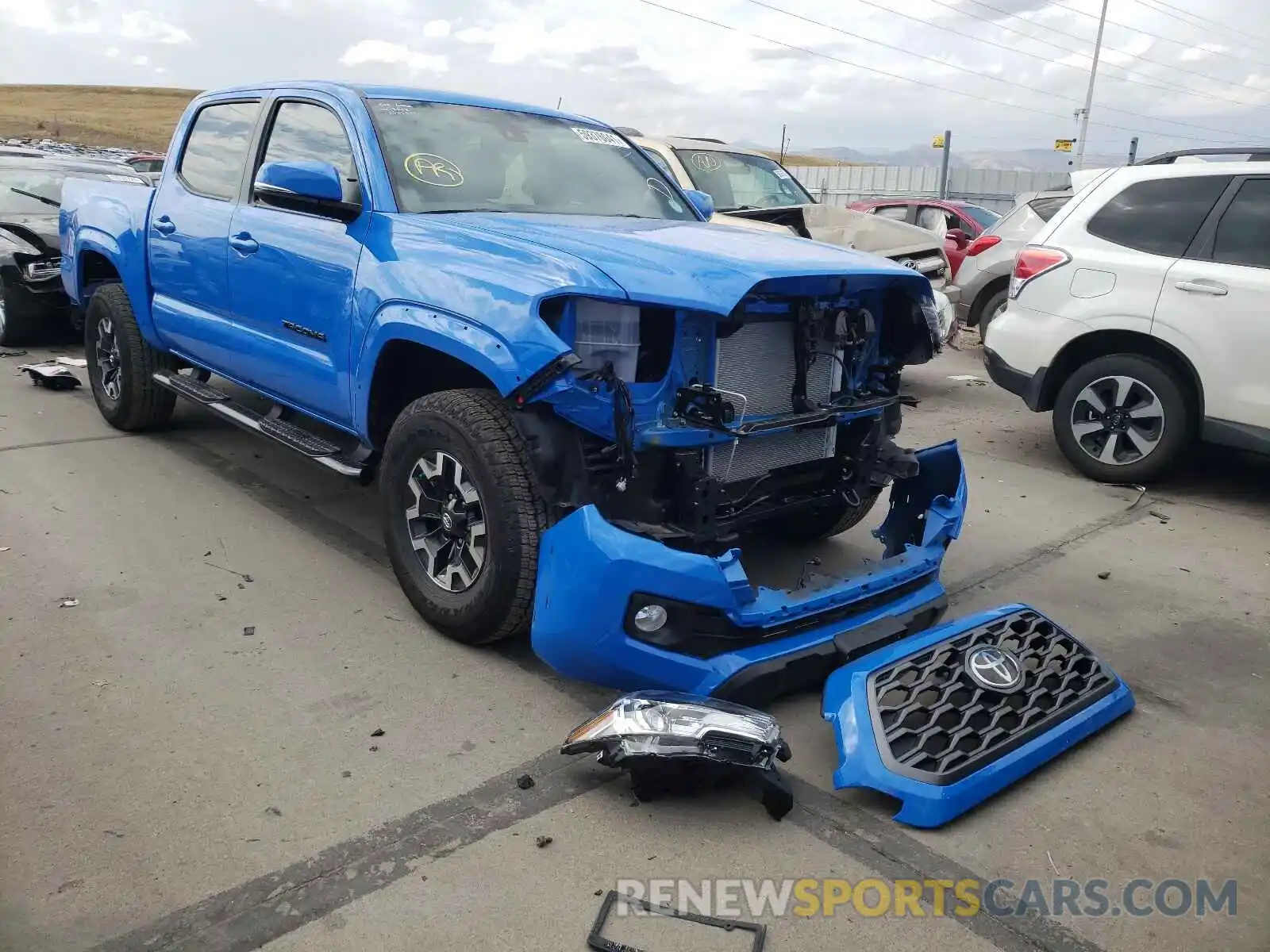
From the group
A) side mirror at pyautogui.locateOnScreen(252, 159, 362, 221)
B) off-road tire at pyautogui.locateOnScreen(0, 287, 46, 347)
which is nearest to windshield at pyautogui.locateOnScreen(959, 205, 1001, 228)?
off-road tire at pyautogui.locateOnScreen(0, 287, 46, 347)

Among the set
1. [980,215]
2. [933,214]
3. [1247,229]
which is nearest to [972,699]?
[1247,229]

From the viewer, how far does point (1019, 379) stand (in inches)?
254

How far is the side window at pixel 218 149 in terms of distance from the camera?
4.93 metres

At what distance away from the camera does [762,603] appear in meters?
3.15

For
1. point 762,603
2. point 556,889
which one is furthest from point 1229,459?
point 556,889

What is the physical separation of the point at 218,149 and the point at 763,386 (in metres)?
3.33

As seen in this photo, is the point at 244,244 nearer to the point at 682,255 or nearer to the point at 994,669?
the point at 682,255

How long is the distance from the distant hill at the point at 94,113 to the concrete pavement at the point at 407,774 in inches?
1386

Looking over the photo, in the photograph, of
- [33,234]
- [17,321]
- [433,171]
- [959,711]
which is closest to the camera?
[959,711]

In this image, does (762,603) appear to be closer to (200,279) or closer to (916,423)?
(200,279)

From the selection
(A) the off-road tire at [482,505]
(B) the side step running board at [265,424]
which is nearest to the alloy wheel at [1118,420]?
(A) the off-road tire at [482,505]

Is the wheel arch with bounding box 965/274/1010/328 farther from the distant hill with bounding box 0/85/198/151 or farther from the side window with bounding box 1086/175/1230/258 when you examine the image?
the distant hill with bounding box 0/85/198/151

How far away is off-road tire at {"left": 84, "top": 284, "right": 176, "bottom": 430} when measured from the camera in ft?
19.1

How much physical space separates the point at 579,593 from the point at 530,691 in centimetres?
59
